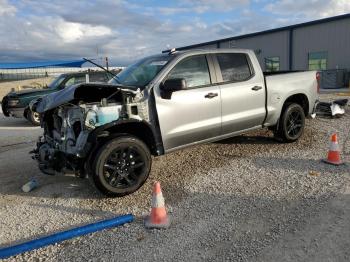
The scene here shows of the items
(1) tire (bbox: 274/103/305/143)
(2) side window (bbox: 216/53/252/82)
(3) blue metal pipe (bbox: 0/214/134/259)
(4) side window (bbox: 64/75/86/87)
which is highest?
(2) side window (bbox: 216/53/252/82)

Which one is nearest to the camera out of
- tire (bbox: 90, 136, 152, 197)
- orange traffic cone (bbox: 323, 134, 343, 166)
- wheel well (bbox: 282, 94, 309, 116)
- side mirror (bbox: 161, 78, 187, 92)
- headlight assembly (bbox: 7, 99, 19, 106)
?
tire (bbox: 90, 136, 152, 197)

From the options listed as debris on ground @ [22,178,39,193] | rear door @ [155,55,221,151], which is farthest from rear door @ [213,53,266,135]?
debris on ground @ [22,178,39,193]

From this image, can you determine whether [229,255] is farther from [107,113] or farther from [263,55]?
[263,55]

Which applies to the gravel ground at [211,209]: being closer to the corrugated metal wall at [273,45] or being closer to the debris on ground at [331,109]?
the debris on ground at [331,109]

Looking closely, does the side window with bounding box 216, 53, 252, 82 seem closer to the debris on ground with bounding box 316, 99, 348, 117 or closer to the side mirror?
the side mirror

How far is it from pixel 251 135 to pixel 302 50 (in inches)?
834

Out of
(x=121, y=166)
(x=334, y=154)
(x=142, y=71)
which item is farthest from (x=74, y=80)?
(x=334, y=154)

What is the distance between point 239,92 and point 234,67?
46 cm

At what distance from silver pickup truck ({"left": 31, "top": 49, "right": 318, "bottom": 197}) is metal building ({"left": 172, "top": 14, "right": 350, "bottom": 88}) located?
18750 mm

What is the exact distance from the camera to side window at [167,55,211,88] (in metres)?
5.49

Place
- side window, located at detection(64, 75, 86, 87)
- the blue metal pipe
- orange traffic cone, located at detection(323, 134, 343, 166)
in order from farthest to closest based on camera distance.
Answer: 1. side window, located at detection(64, 75, 86, 87)
2. orange traffic cone, located at detection(323, 134, 343, 166)
3. the blue metal pipe

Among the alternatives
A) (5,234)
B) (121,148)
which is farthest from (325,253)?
(5,234)

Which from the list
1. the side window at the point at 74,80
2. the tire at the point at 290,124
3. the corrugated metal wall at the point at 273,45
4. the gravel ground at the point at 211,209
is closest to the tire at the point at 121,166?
the gravel ground at the point at 211,209

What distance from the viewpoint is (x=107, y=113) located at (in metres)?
4.79
